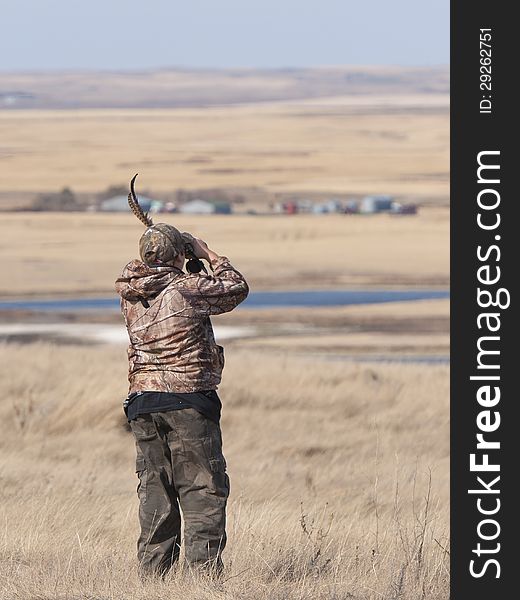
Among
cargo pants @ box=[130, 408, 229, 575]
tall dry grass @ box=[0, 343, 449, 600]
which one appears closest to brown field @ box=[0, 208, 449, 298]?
tall dry grass @ box=[0, 343, 449, 600]

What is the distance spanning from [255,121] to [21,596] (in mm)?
152251

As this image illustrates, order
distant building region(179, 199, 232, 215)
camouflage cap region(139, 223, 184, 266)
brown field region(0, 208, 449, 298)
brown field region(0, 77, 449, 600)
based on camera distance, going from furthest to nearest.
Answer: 1. distant building region(179, 199, 232, 215)
2. brown field region(0, 208, 449, 298)
3. brown field region(0, 77, 449, 600)
4. camouflage cap region(139, 223, 184, 266)

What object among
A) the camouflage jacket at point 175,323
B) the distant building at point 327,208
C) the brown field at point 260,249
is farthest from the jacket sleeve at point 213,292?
the distant building at point 327,208

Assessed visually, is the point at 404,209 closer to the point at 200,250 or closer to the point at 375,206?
the point at 375,206

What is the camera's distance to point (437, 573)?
6754 millimetres

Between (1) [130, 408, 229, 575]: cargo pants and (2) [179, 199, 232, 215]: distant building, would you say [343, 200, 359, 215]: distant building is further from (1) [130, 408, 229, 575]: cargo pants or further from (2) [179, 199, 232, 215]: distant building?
(1) [130, 408, 229, 575]: cargo pants

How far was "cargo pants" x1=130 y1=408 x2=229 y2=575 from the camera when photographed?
247 inches

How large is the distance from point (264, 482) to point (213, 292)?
5.58 m

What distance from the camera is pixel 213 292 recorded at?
20.8ft

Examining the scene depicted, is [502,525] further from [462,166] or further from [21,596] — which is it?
[21,596]

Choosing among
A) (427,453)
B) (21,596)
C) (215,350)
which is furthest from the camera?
(427,453)

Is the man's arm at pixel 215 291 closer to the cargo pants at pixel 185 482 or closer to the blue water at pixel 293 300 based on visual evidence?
the cargo pants at pixel 185 482

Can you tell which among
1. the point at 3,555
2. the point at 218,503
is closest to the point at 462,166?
the point at 218,503

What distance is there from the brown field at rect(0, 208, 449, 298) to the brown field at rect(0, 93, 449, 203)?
13.9 meters
